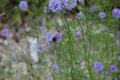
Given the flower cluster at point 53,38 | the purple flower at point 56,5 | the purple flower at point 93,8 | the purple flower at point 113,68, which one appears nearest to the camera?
the purple flower at point 56,5

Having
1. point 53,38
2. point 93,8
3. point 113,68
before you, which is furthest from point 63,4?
point 93,8

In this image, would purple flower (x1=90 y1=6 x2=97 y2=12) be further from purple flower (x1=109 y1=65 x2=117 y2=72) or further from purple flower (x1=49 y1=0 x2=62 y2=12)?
purple flower (x1=49 y1=0 x2=62 y2=12)

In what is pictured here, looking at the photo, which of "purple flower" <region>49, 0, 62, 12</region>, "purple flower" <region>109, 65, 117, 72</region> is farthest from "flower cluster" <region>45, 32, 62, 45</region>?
"purple flower" <region>109, 65, 117, 72</region>

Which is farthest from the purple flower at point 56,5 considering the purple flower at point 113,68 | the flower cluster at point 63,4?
the purple flower at point 113,68

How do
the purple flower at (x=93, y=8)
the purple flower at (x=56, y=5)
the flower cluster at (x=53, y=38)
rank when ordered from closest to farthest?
the purple flower at (x=56, y=5)
the flower cluster at (x=53, y=38)
the purple flower at (x=93, y=8)

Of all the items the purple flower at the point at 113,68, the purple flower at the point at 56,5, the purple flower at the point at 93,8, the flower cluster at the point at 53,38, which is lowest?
the purple flower at the point at 93,8

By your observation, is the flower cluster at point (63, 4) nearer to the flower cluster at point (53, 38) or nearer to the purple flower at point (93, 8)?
the flower cluster at point (53, 38)

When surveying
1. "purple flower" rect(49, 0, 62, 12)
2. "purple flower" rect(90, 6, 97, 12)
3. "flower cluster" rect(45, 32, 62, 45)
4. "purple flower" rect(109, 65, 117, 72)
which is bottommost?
"purple flower" rect(90, 6, 97, 12)

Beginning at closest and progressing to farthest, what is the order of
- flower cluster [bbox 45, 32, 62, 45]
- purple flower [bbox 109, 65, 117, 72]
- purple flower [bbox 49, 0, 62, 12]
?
purple flower [bbox 49, 0, 62, 12] < flower cluster [bbox 45, 32, 62, 45] < purple flower [bbox 109, 65, 117, 72]

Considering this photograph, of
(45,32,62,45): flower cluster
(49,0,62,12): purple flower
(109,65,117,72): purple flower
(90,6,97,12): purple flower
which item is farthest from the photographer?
(90,6,97,12): purple flower

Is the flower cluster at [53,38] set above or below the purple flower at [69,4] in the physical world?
below

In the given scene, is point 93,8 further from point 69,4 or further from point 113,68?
point 69,4

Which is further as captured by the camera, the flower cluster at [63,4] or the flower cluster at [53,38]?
the flower cluster at [53,38]
